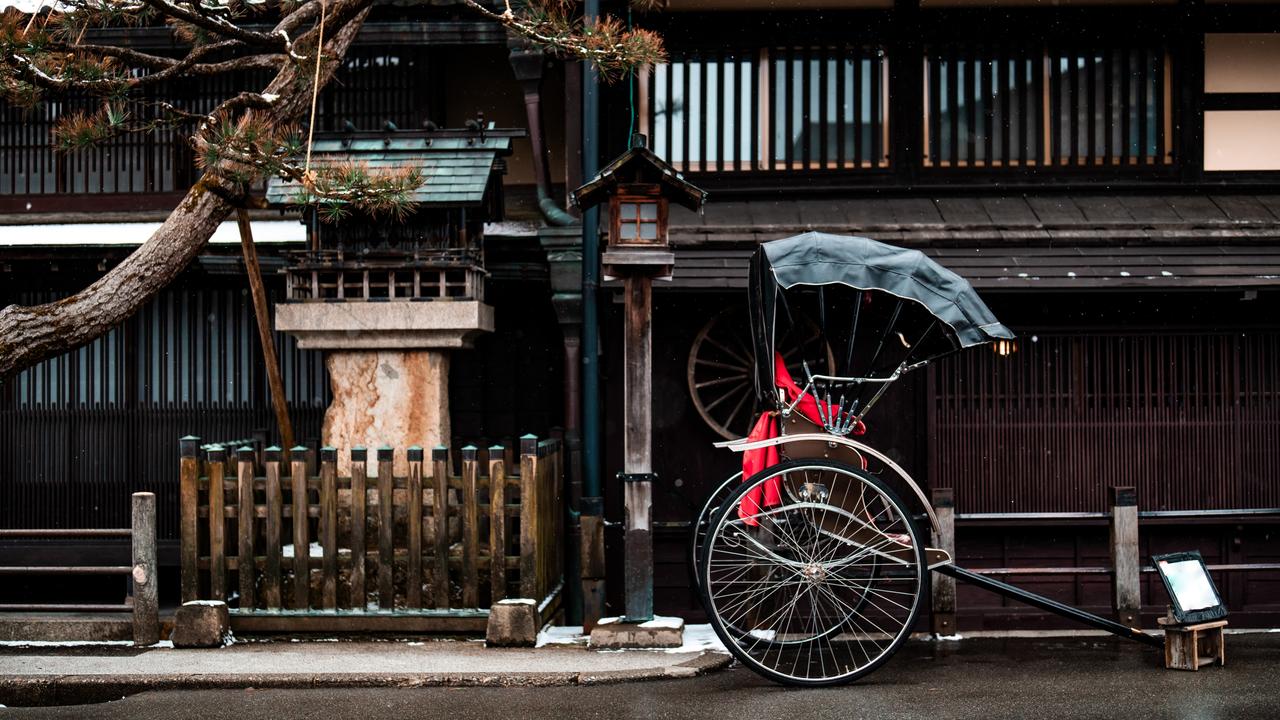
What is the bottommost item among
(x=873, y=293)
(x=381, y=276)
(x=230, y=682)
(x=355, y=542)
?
(x=230, y=682)

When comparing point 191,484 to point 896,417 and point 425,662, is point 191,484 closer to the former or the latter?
point 425,662

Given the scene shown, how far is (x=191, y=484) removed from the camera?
10.2 meters

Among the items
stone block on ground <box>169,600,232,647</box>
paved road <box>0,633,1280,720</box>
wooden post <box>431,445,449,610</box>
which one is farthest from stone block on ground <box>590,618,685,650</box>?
stone block on ground <box>169,600,232,647</box>

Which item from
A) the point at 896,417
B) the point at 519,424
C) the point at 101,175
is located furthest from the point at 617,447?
the point at 101,175

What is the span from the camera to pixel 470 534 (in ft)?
33.2

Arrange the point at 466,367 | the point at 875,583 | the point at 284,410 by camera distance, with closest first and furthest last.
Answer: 1. the point at 284,410
2. the point at 875,583
3. the point at 466,367

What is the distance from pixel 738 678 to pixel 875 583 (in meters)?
3.17

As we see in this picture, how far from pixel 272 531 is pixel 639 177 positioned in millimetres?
4091

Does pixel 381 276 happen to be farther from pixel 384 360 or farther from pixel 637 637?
pixel 637 637

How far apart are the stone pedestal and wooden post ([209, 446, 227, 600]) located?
107cm

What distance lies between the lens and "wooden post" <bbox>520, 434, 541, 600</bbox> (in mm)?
10047

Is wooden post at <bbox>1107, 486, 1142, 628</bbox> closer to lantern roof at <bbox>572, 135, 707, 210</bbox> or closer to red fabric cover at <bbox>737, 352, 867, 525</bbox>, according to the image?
red fabric cover at <bbox>737, 352, 867, 525</bbox>

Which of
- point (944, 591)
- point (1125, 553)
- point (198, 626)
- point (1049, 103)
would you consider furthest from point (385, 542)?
point (1049, 103)

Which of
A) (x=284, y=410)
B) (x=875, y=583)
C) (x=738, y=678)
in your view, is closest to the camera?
(x=738, y=678)
